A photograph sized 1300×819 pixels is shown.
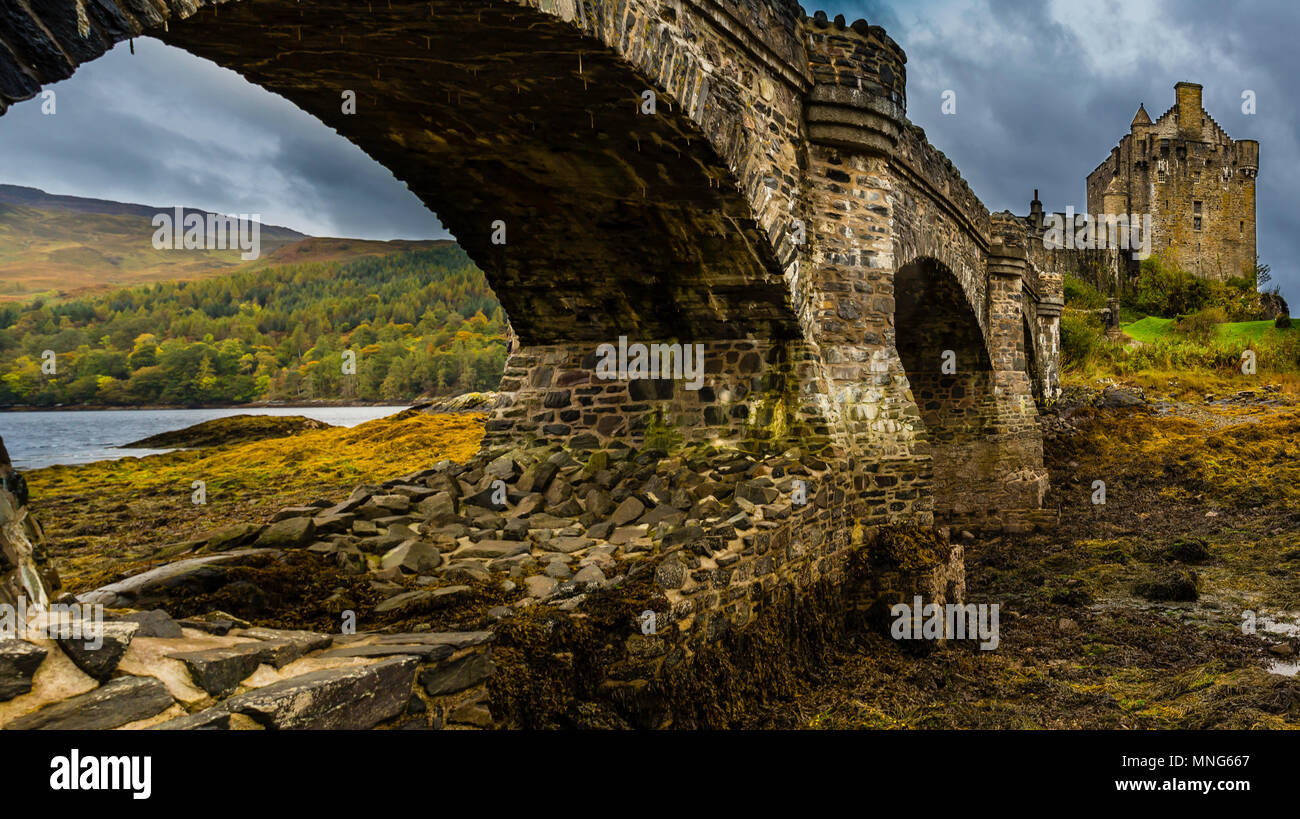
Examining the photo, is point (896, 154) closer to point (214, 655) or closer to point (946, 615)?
point (946, 615)

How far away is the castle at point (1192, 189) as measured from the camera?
40469 millimetres

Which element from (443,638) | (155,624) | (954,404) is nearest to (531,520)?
(443,638)

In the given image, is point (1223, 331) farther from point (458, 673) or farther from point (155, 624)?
point (155, 624)

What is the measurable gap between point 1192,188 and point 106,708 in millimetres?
50682

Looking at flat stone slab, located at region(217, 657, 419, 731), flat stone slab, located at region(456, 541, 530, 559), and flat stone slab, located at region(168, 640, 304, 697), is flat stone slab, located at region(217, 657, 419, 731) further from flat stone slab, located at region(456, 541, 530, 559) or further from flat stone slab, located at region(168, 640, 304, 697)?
flat stone slab, located at region(456, 541, 530, 559)

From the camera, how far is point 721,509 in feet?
23.0

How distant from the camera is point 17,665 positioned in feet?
8.58

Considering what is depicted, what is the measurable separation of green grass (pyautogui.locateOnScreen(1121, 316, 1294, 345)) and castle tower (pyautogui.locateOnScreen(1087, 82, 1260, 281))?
35.0 ft

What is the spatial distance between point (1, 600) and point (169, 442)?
23163mm

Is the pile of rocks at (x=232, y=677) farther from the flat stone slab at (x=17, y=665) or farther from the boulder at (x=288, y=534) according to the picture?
the boulder at (x=288, y=534)

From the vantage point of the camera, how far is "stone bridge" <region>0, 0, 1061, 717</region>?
187 inches

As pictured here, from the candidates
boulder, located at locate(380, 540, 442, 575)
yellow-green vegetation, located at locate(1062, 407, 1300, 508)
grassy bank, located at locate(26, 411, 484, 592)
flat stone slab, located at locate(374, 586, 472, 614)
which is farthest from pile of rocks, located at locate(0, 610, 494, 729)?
yellow-green vegetation, located at locate(1062, 407, 1300, 508)

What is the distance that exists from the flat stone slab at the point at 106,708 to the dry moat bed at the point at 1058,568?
5.52ft

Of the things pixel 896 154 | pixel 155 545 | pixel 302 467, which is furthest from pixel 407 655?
pixel 302 467
